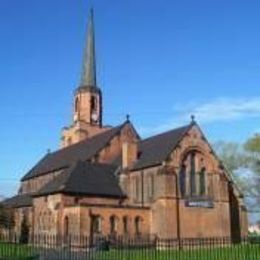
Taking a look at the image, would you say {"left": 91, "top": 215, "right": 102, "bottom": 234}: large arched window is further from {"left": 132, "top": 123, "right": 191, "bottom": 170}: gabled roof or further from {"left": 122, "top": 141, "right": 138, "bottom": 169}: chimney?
{"left": 122, "top": 141, "right": 138, "bottom": 169}: chimney

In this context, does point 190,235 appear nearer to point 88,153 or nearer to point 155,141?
point 155,141

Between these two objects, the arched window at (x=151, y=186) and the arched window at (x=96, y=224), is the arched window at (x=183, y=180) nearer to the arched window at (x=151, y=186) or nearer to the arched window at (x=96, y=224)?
the arched window at (x=151, y=186)

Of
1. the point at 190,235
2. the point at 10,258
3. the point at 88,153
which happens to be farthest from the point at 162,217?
the point at 10,258

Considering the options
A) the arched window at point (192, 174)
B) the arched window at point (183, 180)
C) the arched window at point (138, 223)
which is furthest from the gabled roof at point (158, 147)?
the arched window at point (138, 223)

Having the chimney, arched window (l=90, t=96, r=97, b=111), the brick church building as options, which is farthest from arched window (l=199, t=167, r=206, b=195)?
arched window (l=90, t=96, r=97, b=111)

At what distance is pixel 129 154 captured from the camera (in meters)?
59.5

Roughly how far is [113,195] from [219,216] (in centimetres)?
1072

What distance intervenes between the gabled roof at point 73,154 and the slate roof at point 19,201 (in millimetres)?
3585

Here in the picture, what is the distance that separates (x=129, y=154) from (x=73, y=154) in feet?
41.6

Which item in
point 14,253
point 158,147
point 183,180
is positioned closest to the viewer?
point 14,253

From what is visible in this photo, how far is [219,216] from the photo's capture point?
5616cm

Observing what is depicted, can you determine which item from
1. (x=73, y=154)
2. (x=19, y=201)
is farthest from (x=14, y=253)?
(x=19, y=201)

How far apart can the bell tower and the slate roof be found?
11.6m

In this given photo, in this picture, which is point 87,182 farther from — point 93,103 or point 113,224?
point 93,103
